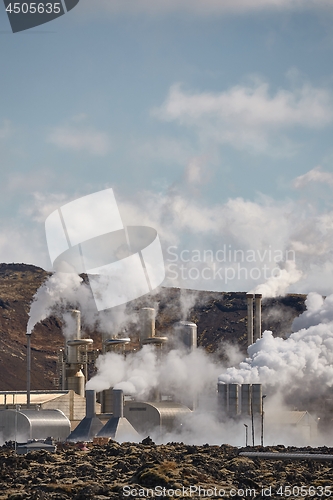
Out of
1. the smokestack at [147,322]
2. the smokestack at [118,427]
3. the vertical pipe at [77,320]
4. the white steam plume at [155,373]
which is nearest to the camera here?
the smokestack at [118,427]

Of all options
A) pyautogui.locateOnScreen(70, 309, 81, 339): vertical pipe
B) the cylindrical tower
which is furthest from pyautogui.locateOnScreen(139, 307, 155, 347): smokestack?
the cylindrical tower

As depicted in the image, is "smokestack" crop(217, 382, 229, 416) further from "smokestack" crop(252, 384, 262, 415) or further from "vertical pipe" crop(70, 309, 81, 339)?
"vertical pipe" crop(70, 309, 81, 339)

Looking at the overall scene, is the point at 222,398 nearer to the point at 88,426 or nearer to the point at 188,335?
the point at 88,426

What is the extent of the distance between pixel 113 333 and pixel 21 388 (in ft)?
251

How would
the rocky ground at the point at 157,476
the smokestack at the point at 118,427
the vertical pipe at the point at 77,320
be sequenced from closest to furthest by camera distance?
the rocky ground at the point at 157,476
the smokestack at the point at 118,427
the vertical pipe at the point at 77,320

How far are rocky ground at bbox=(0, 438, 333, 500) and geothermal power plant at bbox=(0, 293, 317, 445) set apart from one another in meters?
16.2

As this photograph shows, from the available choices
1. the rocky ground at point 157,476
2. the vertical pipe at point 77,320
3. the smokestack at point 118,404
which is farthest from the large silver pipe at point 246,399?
the vertical pipe at point 77,320

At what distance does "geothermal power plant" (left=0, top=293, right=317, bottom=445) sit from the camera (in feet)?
317

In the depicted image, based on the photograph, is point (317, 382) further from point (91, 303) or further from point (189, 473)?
point (189, 473)

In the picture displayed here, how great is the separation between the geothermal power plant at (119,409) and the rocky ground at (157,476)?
16154mm

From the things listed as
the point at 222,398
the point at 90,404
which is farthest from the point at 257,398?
the point at 90,404

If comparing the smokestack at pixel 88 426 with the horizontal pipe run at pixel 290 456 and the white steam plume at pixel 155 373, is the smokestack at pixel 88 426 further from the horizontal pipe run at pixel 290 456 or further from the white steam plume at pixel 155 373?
the horizontal pipe run at pixel 290 456

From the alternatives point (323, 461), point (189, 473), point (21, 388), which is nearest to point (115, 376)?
point (323, 461)

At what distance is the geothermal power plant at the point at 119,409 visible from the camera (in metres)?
96.6
